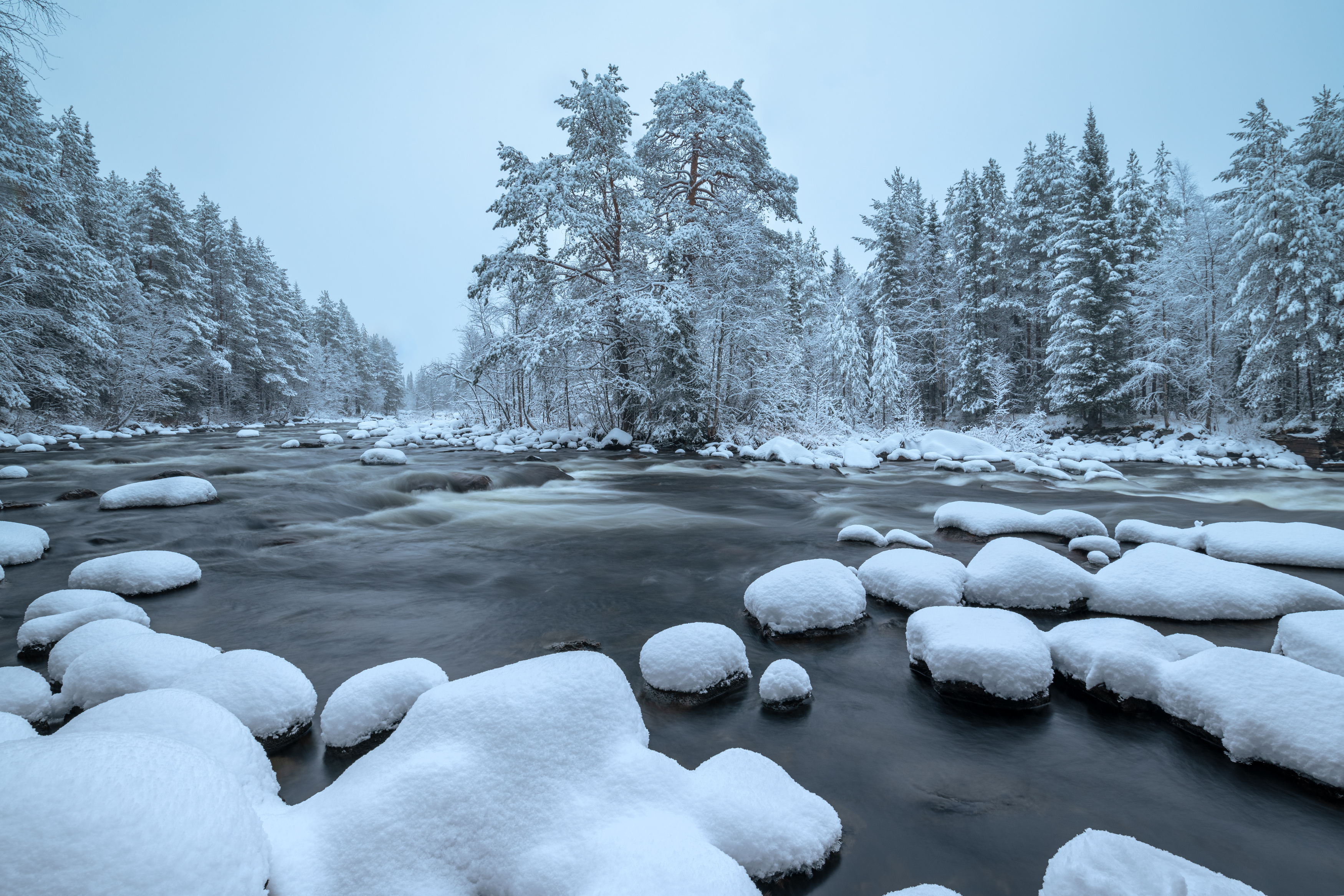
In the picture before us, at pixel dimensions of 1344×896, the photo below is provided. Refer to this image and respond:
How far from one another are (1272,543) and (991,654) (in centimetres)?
390

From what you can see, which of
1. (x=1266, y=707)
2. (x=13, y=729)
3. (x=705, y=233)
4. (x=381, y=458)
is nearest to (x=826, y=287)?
(x=705, y=233)

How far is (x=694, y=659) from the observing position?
2795 mm

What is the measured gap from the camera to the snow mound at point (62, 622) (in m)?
3.08

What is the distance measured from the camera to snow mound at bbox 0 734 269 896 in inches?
44.9

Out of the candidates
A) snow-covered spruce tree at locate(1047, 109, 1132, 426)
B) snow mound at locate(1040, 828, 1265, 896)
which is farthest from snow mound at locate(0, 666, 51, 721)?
snow-covered spruce tree at locate(1047, 109, 1132, 426)

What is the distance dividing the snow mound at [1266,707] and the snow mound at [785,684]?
63.3 inches

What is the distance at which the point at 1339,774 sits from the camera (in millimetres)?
1979

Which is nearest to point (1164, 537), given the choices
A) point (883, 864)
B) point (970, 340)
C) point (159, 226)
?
point (883, 864)

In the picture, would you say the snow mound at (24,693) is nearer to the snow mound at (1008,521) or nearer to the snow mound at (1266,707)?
the snow mound at (1266,707)

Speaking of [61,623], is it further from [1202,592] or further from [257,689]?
[1202,592]

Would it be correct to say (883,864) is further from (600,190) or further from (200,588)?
(600,190)

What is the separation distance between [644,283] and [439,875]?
14608mm

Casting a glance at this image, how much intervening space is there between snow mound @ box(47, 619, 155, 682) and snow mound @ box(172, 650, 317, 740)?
59cm

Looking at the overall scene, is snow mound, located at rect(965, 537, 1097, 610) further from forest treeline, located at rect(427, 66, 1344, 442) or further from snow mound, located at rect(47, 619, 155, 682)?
forest treeline, located at rect(427, 66, 1344, 442)
